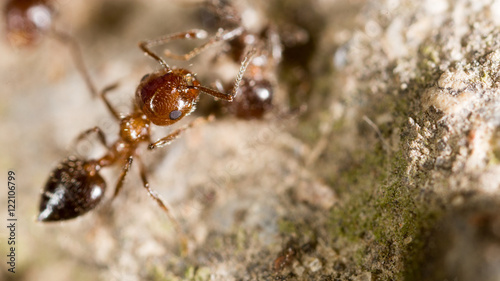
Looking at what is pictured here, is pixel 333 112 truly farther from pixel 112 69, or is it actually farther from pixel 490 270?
pixel 112 69

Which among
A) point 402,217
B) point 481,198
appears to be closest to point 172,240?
point 402,217

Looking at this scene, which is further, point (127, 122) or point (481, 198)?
point (127, 122)

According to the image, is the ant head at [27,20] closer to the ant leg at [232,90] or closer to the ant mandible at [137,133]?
the ant mandible at [137,133]

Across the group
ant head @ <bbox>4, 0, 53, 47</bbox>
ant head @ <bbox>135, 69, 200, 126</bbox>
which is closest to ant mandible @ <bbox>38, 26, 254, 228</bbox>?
ant head @ <bbox>135, 69, 200, 126</bbox>

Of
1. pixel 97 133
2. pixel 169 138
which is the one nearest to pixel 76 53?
pixel 97 133

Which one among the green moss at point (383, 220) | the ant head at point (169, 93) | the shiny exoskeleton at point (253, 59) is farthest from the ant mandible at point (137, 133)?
the green moss at point (383, 220)

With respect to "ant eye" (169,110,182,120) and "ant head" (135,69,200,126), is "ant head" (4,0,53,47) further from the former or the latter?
"ant eye" (169,110,182,120)
